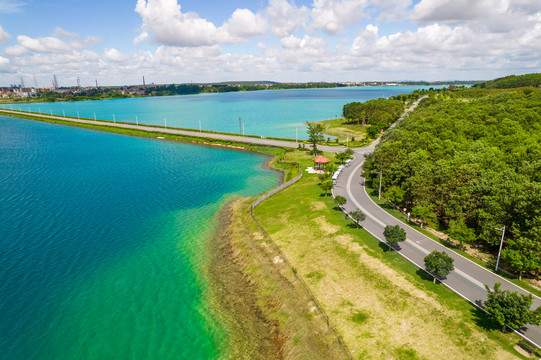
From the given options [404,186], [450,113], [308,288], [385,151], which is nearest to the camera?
Answer: [308,288]

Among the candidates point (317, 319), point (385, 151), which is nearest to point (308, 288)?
point (317, 319)

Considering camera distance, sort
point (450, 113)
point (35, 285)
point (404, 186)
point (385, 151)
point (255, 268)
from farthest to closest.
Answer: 1. point (450, 113)
2. point (385, 151)
3. point (404, 186)
4. point (255, 268)
5. point (35, 285)

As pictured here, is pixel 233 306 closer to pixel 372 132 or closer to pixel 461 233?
pixel 461 233

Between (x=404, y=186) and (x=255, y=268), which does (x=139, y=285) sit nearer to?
(x=255, y=268)

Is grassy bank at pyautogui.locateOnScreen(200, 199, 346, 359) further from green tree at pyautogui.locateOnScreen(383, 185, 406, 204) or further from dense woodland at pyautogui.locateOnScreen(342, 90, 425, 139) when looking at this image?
dense woodland at pyautogui.locateOnScreen(342, 90, 425, 139)

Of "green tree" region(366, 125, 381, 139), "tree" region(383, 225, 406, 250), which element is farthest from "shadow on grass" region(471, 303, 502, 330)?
"green tree" region(366, 125, 381, 139)

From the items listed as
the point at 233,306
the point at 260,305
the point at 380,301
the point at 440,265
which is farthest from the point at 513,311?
the point at 233,306

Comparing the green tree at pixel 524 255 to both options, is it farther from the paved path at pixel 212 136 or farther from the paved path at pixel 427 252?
the paved path at pixel 212 136
